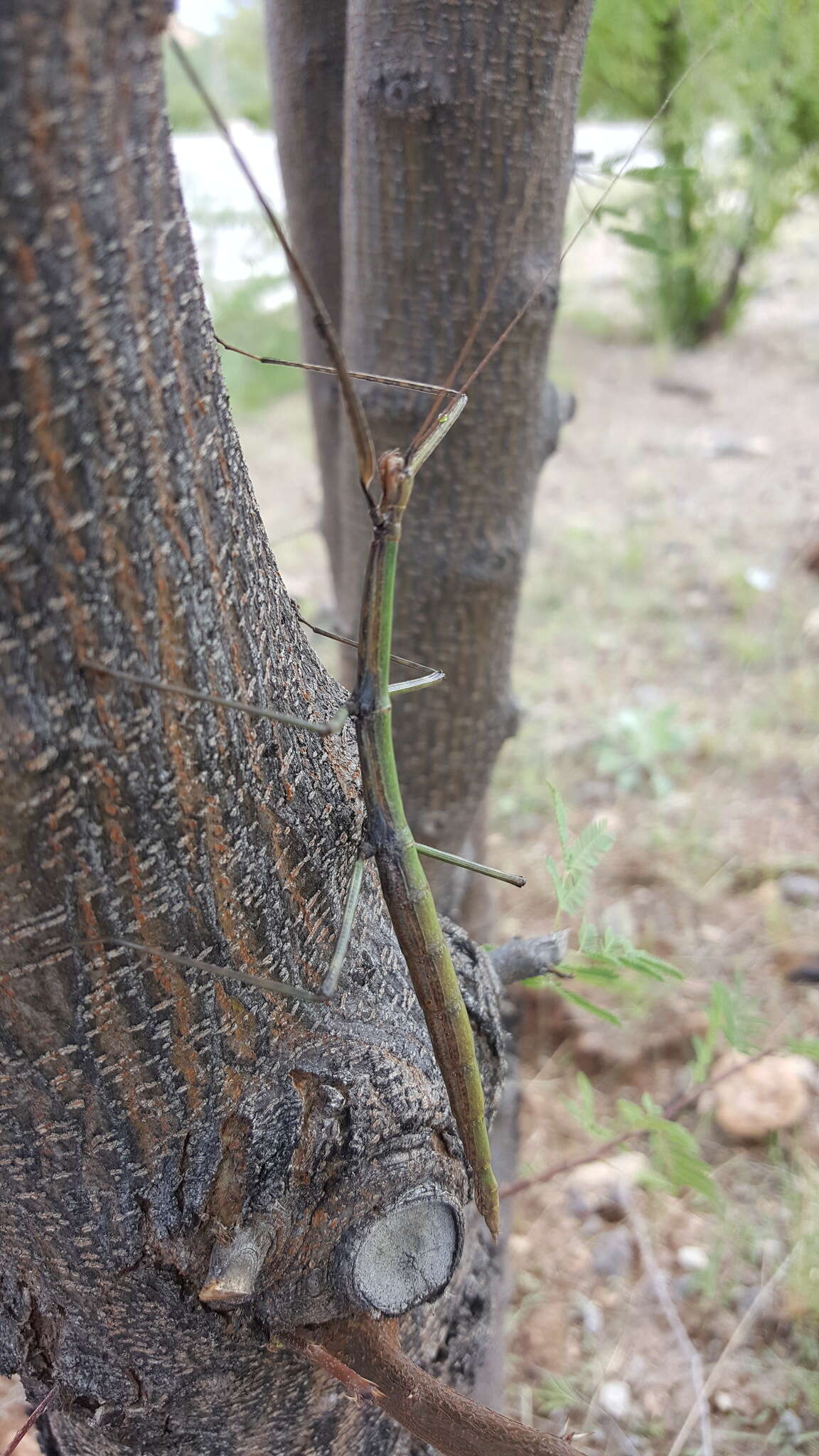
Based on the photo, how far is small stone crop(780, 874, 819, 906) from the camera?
3373 millimetres

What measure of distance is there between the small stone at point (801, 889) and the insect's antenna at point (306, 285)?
2739mm

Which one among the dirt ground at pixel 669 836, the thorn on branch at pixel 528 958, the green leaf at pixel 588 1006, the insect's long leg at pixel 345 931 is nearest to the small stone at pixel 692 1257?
the dirt ground at pixel 669 836

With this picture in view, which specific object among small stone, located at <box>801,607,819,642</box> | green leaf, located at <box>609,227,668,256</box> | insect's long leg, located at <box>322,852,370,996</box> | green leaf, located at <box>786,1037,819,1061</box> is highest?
green leaf, located at <box>609,227,668,256</box>

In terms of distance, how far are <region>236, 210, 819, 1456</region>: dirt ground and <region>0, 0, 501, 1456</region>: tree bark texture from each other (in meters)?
0.94

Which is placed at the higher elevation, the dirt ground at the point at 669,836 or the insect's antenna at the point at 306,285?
the insect's antenna at the point at 306,285

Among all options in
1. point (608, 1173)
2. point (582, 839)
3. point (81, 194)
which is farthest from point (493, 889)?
point (81, 194)

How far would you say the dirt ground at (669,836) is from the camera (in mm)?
2227

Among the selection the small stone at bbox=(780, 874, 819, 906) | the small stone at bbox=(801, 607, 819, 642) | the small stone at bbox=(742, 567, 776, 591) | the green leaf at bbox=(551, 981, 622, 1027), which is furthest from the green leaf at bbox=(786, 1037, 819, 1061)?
the small stone at bbox=(742, 567, 776, 591)

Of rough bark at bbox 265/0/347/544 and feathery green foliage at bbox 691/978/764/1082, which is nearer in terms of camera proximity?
feathery green foliage at bbox 691/978/764/1082

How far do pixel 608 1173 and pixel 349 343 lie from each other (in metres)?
2.30

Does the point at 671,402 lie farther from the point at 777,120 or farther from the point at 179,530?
the point at 179,530

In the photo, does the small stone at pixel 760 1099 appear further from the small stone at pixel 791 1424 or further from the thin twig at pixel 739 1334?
the small stone at pixel 791 1424

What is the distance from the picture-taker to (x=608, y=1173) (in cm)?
270

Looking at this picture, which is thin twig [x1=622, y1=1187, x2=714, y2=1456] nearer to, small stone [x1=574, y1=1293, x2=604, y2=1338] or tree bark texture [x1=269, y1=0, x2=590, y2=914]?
small stone [x1=574, y1=1293, x2=604, y2=1338]
